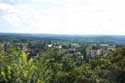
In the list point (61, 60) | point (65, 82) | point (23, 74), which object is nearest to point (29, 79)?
point (23, 74)

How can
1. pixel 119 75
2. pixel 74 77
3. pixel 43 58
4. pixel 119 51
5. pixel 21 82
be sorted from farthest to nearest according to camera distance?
pixel 74 77 → pixel 119 51 → pixel 119 75 → pixel 43 58 → pixel 21 82

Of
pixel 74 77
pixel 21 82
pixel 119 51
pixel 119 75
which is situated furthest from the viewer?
pixel 74 77

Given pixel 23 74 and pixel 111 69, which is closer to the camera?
pixel 23 74

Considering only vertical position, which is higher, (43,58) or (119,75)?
(43,58)

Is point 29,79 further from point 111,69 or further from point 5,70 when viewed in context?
point 111,69

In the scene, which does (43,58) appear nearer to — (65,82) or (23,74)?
(23,74)

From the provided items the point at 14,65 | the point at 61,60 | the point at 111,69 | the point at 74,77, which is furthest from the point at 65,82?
the point at 14,65
